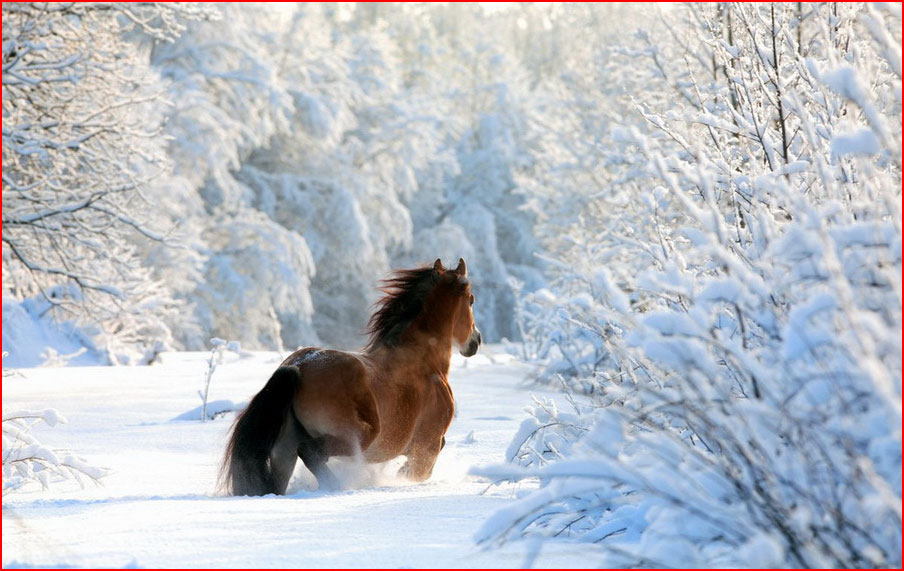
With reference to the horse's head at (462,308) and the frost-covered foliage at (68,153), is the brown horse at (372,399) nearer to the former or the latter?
the horse's head at (462,308)

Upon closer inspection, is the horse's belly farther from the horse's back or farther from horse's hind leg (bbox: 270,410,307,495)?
horse's hind leg (bbox: 270,410,307,495)

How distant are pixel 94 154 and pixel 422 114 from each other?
21.9m

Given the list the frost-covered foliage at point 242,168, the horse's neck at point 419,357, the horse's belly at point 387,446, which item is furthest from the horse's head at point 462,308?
the frost-covered foliage at point 242,168

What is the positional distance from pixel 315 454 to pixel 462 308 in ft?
5.01

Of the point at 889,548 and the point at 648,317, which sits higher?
the point at 648,317

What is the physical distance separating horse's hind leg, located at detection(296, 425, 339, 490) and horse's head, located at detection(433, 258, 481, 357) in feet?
4.23

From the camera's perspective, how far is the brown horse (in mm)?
4051

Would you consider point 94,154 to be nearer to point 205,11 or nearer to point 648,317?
point 205,11

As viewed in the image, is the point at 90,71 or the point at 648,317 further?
the point at 90,71

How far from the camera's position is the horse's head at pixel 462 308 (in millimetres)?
5270

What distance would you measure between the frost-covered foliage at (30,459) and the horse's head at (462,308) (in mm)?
1980

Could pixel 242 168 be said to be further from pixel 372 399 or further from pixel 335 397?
pixel 335 397

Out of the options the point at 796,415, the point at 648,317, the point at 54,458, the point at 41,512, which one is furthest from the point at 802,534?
the point at 54,458

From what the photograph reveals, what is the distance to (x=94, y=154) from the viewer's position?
9.20 metres
